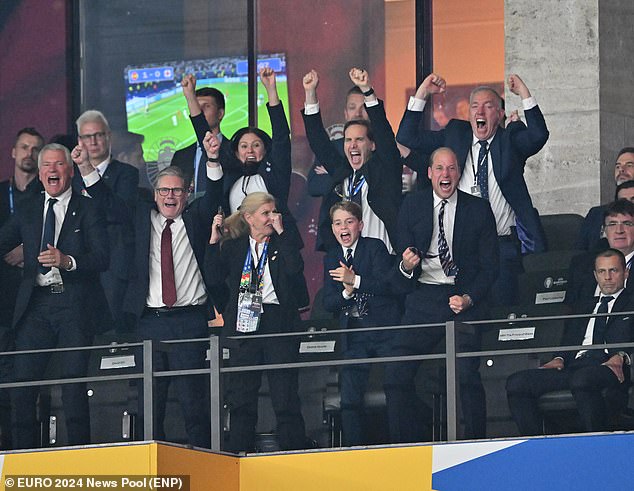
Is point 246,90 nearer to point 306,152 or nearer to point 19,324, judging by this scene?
point 306,152

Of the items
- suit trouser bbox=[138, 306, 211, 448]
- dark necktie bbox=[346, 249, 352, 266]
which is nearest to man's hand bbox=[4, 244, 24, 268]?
suit trouser bbox=[138, 306, 211, 448]

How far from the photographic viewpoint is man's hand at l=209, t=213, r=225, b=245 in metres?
12.5

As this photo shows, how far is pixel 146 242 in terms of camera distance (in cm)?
1254

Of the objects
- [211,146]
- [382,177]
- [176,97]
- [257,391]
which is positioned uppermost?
[176,97]

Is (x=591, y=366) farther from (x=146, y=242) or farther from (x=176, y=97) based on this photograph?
(x=176, y=97)

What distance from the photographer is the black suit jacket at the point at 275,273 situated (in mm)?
12234

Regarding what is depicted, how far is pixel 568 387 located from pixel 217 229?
8.55ft

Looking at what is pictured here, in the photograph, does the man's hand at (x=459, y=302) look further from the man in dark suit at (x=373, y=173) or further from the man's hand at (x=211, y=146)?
the man's hand at (x=211, y=146)

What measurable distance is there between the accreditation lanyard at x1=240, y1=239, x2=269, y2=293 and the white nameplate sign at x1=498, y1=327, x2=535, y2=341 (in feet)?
4.92

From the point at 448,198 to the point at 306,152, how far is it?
5.10 meters

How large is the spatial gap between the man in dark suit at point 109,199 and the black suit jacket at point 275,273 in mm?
675

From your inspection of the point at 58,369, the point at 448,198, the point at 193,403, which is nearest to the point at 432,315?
the point at 448,198

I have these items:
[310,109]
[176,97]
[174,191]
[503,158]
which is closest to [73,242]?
[174,191]

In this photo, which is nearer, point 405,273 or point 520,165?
point 405,273
